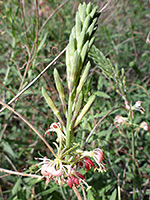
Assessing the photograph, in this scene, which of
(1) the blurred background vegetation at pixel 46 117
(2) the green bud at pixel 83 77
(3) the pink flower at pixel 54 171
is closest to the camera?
(3) the pink flower at pixel 54 171

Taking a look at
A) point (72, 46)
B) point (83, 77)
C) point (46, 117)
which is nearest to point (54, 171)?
point (83, 77)

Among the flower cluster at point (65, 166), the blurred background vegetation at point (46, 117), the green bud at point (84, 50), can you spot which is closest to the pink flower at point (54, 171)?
the flower cluster at point (65, 166)

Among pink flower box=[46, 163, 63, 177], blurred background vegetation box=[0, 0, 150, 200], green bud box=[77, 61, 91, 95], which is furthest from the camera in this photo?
blurred background vegetation box=[0, 0, 150, 200]

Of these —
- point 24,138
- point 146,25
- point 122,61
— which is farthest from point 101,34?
point 24,138

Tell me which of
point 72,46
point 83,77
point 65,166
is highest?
point 72,46

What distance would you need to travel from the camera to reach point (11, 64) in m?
2.04

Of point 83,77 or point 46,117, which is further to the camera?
point 46,117

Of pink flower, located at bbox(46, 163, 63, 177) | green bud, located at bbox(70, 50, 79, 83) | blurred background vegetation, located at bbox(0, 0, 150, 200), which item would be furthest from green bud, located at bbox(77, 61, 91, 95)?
blurred background vegetation, located at bbox(0, 0, 150, 200)

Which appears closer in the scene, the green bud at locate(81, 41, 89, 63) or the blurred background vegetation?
the green bud at locate(81, 41, 89, 63)

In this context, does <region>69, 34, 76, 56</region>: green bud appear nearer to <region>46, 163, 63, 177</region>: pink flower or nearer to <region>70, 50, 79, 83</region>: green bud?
<region>70, 50, 79, 83</region>: green bud

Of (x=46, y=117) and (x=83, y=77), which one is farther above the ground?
(x=46, y=117)

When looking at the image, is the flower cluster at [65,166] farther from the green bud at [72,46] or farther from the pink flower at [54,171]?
the green bud at [72,46]

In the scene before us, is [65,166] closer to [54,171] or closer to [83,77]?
[54,171]

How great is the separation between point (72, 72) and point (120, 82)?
2.00 feet
